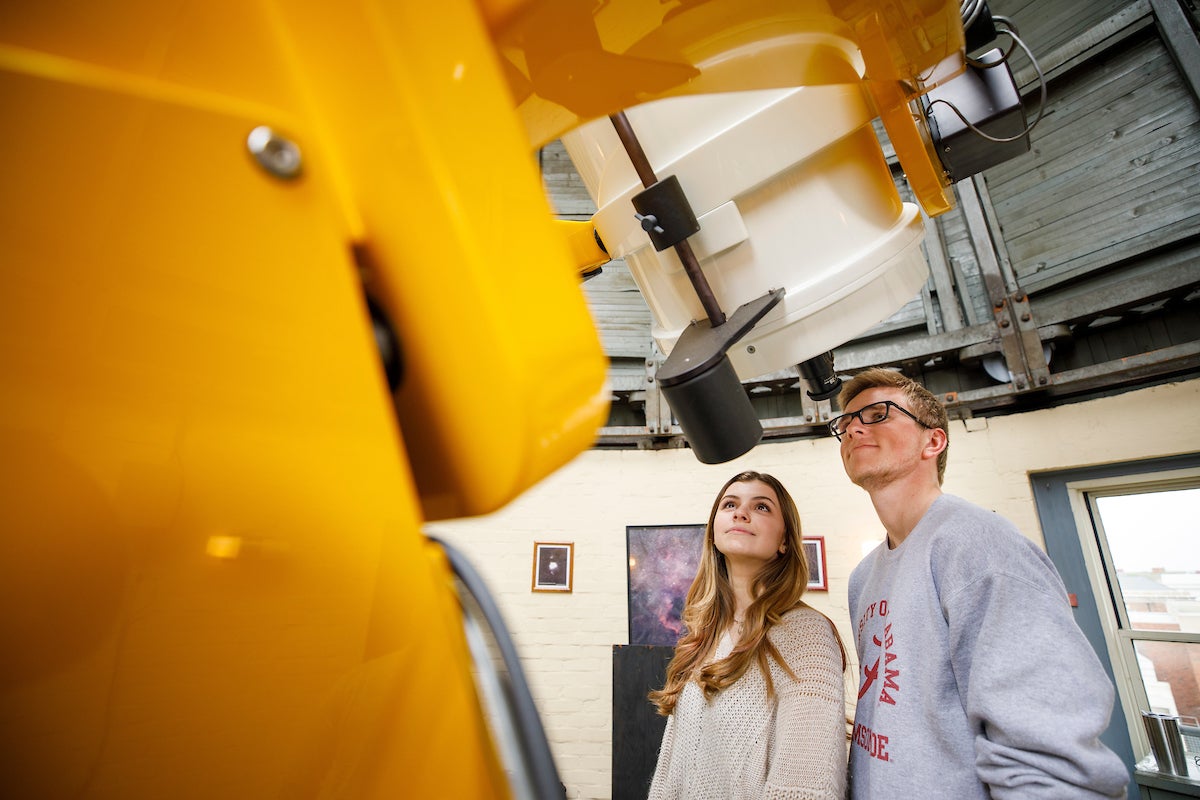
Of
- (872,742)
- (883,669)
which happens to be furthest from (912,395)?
(872,742)

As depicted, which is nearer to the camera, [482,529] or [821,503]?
[821,503]

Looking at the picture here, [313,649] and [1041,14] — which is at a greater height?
[1041,14]

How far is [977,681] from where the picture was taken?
2.34 feet

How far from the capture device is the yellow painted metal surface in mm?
153

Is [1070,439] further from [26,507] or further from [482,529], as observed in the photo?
[26,507]

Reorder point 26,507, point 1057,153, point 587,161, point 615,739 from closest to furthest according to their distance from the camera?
point 26,507
point 587,161
point 615,739
point 1057,153

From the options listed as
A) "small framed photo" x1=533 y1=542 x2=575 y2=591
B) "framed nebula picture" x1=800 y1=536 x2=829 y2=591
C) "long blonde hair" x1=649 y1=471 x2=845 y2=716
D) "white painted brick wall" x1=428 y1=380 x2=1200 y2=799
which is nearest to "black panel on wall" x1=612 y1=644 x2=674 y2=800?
"white painted brick wall" x1=428 y1=380 x2=1200 y2=799

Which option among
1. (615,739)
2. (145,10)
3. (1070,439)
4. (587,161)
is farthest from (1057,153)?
(145,10)

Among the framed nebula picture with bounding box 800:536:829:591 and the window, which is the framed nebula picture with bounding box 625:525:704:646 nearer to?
the framed nebula picture with bounding box 800:536:829:591

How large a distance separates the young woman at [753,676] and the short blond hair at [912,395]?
333 mm

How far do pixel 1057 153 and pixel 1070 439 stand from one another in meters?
1.46

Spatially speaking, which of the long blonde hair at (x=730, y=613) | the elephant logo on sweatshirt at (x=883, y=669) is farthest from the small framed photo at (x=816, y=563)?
the elephant logo on sweatshirt at (x=883, y=669)

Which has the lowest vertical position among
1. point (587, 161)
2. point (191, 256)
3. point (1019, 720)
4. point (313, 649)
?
point (1019, 720)

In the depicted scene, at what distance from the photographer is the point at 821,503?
2941mm
